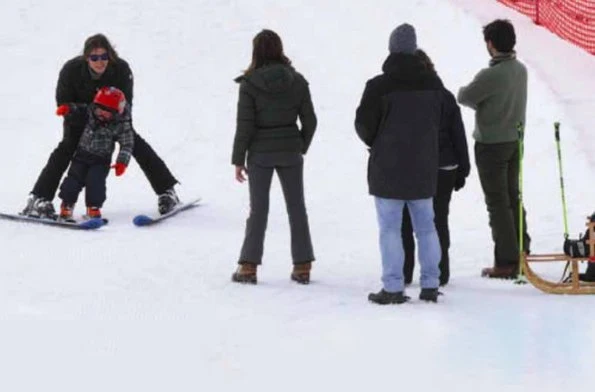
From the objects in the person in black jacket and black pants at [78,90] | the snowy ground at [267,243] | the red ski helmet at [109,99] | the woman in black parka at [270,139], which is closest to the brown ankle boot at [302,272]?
the woman in black parka at [270,139]

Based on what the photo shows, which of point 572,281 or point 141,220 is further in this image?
point 141,220

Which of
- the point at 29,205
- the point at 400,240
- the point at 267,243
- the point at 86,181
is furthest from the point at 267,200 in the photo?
the point at 29,205

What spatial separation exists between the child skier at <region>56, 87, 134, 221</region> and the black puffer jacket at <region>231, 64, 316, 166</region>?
117 inches

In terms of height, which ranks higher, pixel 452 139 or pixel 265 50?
pixel 265 50

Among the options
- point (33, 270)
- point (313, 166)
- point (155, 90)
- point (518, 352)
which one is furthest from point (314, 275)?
point (155, 90)

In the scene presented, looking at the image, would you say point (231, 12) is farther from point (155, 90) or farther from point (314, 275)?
point (314, 275)

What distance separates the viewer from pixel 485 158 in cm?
959

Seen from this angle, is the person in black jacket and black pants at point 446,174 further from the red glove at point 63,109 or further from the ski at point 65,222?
the red glove at point 63,109

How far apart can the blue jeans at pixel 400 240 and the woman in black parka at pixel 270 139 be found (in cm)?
94

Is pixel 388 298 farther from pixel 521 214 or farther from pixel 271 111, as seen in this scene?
pixel 271 111

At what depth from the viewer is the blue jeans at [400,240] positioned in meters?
8.56

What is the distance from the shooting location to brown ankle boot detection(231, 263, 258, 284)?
941cm

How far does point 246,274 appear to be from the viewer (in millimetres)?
9422

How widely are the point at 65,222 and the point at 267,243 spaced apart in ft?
5.90
